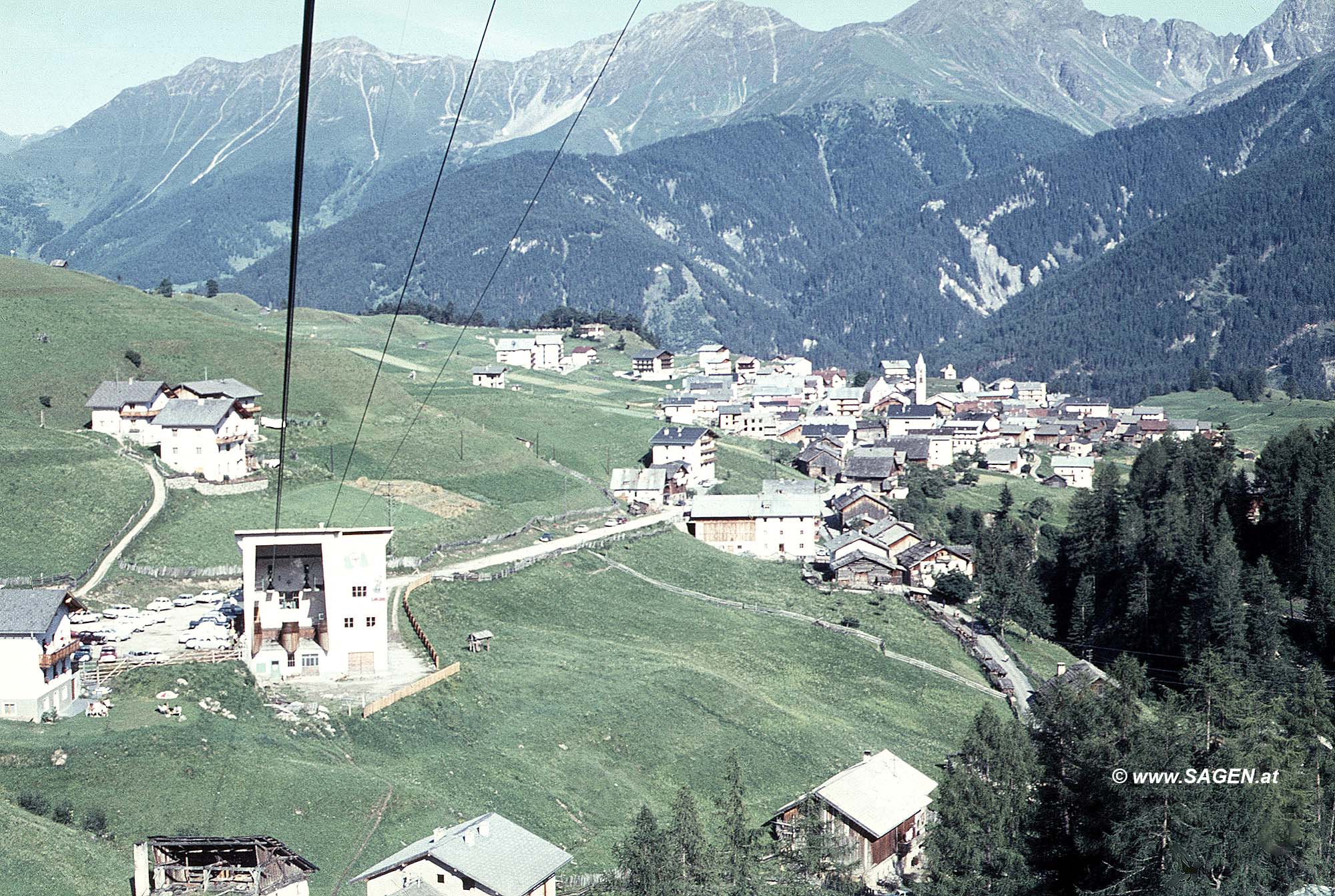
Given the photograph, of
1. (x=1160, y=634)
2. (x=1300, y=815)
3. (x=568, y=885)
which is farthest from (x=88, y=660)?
(x=1160, y=634)

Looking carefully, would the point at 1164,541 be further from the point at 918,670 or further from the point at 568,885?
the point at 568,885

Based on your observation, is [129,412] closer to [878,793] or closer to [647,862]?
[878,793]

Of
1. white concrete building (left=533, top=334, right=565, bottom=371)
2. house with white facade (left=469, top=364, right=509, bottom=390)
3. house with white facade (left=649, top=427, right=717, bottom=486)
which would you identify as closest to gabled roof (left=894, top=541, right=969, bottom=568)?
house with white facade (left=649, top=427, right=717, bottom=486)

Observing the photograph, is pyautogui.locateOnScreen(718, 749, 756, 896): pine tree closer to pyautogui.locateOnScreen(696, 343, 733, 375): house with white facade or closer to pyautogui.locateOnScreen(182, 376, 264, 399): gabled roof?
pyautogui.locateOnScreen(182, 376, 264, 399): gabled roof

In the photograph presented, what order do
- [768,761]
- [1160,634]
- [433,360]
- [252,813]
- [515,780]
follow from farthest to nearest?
[433,360], [1160,634], [768,761], [515,780], [252,813]

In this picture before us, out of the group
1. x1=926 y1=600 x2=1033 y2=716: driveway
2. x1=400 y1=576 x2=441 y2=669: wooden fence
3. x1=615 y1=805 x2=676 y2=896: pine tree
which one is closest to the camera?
x1=615 y1=805 x2=676 y2=896: pine tree

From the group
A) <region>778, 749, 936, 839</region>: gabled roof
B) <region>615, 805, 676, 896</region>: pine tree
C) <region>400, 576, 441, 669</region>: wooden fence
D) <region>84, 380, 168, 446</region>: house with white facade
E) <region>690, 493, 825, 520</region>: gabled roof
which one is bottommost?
<region>778, 749, 936, 839</region>: gabled roof
